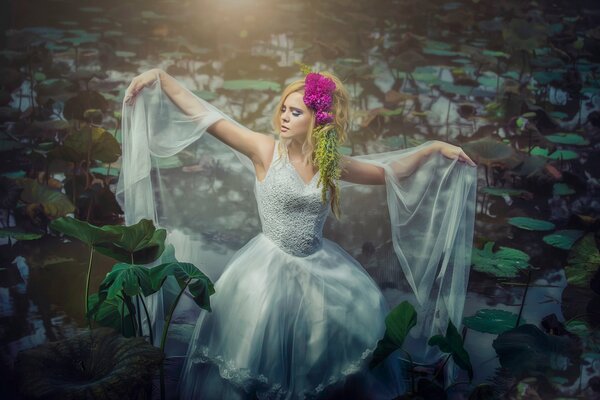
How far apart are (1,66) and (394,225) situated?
2.69m

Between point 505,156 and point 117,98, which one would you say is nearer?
point 505,156

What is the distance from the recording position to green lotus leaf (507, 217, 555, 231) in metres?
3.25

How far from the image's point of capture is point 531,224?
3277mm

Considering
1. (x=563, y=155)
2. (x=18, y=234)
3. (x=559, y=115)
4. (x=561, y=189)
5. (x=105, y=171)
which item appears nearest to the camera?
(x=18, y=234)

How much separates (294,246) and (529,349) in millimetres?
747

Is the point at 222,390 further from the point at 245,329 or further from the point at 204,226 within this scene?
the point at 204,226

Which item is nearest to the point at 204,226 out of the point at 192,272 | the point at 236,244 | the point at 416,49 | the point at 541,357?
the point at 236,244

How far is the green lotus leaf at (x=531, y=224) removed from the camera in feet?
10.7

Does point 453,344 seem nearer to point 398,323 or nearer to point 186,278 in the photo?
point 398,323

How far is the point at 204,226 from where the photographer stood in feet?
8.50

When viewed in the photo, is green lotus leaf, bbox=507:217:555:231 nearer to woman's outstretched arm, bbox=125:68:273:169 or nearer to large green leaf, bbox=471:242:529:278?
large green leaf, bbox=471:242:529:278

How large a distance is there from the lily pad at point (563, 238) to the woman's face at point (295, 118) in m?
1.43

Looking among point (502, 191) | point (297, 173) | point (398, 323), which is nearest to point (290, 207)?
point (297, 173)

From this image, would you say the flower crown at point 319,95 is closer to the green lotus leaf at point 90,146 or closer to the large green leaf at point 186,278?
the large green leaf at point 186,278
